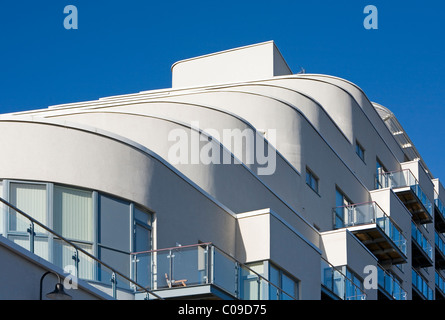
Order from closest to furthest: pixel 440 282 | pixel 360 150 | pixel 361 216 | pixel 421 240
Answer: pixel 361 216, pixel 360 150, pixel 421 240, pixel 440 282

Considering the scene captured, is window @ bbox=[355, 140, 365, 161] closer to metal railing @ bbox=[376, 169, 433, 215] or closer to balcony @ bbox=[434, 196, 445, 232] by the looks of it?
metal railing @ bbox=[376, 169, 433, 215]

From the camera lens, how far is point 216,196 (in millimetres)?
27250

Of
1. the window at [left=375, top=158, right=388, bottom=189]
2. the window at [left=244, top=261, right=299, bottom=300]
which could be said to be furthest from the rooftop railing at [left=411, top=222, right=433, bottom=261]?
the window at [left=244, top=261, right=299, bottom=300]

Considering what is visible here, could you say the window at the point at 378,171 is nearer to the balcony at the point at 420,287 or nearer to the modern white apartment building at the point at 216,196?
the modern white apartment building at the point at 216,196

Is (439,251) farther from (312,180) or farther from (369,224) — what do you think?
(312,180)

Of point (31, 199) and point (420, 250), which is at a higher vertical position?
point (420, 250)

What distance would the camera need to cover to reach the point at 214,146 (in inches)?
1079

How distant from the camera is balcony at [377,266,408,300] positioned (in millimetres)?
34500

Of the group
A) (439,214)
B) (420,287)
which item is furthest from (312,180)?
(439,214)

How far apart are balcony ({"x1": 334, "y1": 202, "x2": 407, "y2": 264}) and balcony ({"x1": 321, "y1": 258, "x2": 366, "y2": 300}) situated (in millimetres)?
5406

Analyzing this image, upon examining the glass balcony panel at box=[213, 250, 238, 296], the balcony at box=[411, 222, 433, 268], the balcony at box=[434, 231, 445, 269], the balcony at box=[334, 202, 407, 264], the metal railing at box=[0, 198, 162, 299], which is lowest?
the metal railing at box=[0, 198, 162, 299]

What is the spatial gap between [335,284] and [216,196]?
464 cm

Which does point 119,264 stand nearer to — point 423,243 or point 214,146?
point 214,146

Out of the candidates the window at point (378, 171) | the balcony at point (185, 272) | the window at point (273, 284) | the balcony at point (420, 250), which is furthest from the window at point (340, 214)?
the balcony at point (185, 272)
